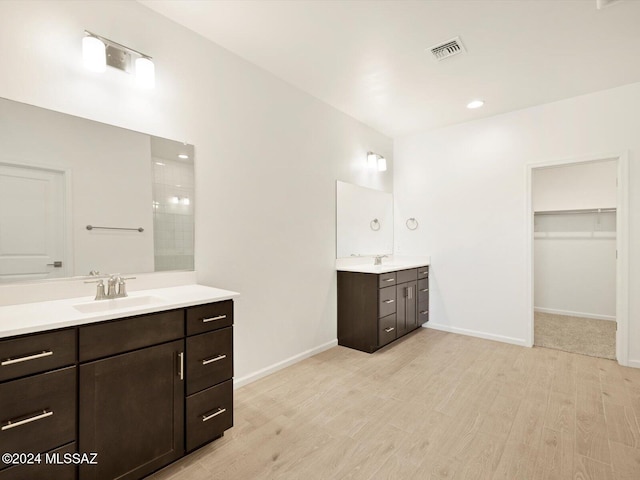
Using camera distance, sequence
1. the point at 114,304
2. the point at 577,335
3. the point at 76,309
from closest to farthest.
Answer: the point at 76,309 < the point at 114,304 < the point at 577,335

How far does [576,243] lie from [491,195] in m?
2.15

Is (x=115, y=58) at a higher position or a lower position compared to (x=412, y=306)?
higher

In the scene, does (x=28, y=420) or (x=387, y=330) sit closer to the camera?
(x=28, y=420)

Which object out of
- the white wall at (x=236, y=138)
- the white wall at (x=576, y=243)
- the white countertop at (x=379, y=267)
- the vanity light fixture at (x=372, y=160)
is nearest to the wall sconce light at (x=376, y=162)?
the vanity light fixture at (x=372, y=160)

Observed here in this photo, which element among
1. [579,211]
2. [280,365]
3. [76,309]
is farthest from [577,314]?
[76,309]

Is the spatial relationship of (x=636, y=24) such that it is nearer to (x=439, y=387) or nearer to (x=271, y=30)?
(x=271, y=30)

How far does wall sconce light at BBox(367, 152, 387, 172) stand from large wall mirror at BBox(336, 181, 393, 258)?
0.30m

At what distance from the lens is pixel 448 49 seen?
2.38m

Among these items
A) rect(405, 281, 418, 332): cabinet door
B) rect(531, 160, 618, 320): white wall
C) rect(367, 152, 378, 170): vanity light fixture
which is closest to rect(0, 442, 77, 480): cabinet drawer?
rect(405, 281, 418, 332): cabinet door

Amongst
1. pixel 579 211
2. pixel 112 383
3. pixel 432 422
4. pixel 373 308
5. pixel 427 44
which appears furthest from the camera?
pixel 579 211

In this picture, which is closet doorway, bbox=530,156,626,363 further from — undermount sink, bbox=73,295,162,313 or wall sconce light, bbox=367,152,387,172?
undermount sink, bbox=73,295,162,313

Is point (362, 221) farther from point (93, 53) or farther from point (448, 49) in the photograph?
point (93, 53)

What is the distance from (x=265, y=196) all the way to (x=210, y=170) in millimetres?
548

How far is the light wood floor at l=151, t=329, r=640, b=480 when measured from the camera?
163 centimetres
